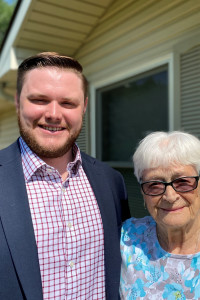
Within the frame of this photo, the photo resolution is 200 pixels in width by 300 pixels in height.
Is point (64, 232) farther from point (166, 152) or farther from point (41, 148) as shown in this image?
point (166, 152)

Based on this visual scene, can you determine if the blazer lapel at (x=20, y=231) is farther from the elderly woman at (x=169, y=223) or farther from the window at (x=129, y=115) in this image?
the window at (x=129, y=115)

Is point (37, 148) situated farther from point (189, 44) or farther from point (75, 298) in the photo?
point (189, 44)

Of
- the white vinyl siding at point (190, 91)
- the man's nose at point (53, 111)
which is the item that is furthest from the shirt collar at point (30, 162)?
the white vinyl siding at point (190, 91)

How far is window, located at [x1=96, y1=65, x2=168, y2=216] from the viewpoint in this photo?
335 centimetres

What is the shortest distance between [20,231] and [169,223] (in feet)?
2.50

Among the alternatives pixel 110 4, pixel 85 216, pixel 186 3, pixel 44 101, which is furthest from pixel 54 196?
pixel 110 4

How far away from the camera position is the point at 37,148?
1558mm

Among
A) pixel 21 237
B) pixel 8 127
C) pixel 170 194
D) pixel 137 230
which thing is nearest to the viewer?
pixel 21 237

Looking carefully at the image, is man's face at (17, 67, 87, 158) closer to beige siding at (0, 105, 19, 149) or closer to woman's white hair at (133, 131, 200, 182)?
woman's white hair at (133, 131, 200, 182)

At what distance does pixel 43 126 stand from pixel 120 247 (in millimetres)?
866

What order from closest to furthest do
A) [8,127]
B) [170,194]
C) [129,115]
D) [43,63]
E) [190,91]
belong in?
[170,194] → [43,63] → [190,91] → [129,115] → [8,127]

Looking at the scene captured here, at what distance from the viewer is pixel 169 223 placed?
1.48m

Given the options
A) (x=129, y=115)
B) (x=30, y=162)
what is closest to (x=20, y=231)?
(x=30, y=162)

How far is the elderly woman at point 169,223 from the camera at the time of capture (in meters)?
1.46
